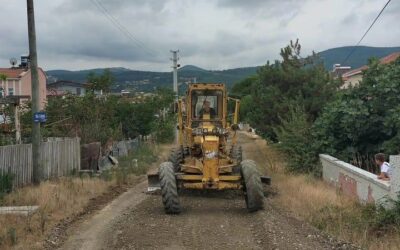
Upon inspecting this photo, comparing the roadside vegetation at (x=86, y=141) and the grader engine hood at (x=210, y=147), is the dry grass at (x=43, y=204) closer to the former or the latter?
the roadside vegetation at (x=86, y=141)

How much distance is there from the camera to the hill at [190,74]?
6437 cm

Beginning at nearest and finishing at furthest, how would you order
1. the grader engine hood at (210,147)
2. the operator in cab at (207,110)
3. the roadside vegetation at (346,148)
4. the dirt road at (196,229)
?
the dirt road at (196,229)
the roadside vegetation at (346,148)
the grader engine hood at (210,147)
the operator in cab at (207,110)

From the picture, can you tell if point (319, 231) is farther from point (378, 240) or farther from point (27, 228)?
point (27, 228)

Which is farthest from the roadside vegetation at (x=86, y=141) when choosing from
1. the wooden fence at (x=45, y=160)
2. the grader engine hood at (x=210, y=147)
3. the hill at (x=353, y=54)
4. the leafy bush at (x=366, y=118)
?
the hill at (x=353, y=54)

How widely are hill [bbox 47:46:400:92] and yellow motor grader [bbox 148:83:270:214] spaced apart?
3263 centimetres

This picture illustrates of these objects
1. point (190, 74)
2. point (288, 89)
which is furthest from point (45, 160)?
point (190, 74)

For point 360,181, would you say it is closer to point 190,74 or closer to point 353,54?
point 190,74

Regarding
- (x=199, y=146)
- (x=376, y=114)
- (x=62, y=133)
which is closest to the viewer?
(x=199, y=146)

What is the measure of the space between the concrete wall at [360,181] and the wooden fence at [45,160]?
896 cm

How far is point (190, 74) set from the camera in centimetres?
8638

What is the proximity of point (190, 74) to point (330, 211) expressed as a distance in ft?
246

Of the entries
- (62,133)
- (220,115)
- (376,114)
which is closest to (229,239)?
→ (220,115)

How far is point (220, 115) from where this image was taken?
16609mm

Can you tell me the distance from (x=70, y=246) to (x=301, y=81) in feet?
81.0
